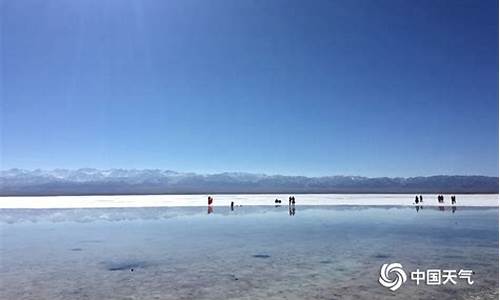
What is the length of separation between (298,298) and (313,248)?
734 cm

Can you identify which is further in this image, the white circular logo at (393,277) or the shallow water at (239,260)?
the white circular logo at (393,277)

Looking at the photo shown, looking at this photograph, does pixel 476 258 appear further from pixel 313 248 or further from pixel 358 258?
pixel 313 248

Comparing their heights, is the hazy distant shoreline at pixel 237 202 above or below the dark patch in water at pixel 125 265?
above

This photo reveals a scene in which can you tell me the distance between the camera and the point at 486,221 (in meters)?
28.6

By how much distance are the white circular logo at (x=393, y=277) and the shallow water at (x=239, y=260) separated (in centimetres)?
21

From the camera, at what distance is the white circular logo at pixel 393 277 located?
471 inches

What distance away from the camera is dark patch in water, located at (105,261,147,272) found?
1450 cm

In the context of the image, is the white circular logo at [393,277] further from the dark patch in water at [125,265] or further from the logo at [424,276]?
the dark patch in water at [125,265]

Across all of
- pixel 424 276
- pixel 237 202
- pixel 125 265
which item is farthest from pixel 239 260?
pixel 237 202

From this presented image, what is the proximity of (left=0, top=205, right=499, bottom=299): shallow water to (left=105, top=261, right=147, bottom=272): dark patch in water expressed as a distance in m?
0.03

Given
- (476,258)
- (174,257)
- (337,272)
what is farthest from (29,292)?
(476,258)

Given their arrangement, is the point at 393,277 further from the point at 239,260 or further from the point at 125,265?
the point at 125,265

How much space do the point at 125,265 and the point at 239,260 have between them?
12.7 ft

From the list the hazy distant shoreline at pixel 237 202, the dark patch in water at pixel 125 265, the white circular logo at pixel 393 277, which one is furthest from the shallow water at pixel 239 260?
the hazy distant shoreline at pixel 237 202
